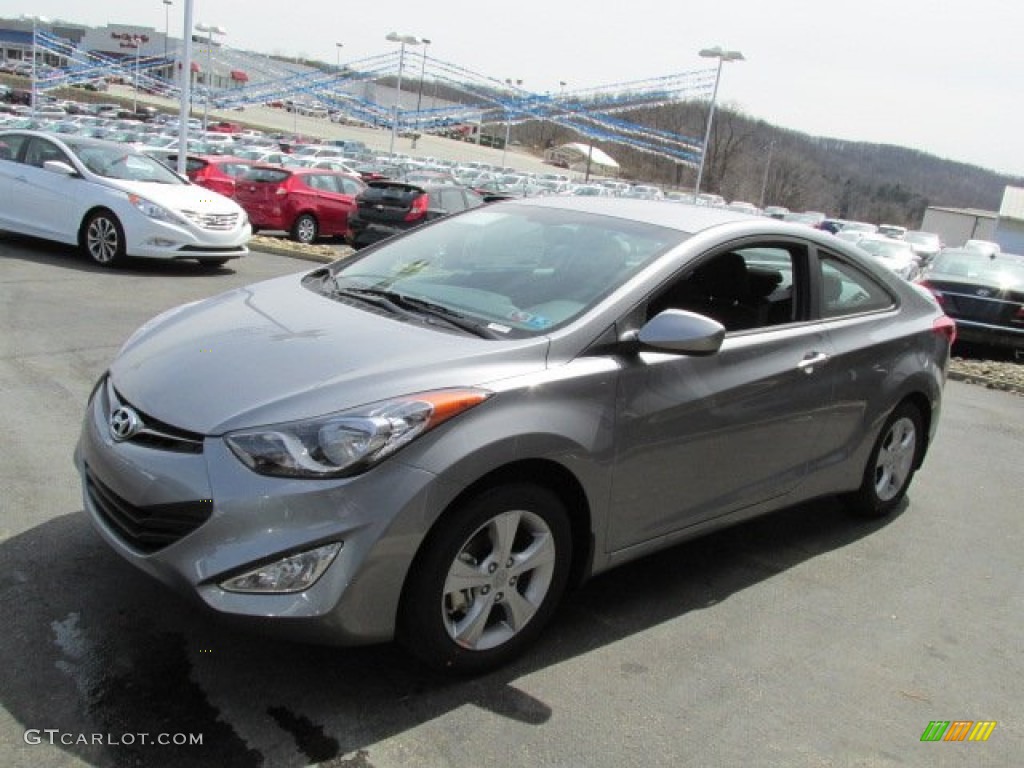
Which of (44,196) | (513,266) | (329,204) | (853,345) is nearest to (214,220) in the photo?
(44,196)

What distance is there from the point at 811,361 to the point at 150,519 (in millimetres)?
2815

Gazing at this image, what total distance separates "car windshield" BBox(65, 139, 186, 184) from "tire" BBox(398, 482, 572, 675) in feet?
30.0

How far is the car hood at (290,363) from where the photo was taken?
277 centimetres

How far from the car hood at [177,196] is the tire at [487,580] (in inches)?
336

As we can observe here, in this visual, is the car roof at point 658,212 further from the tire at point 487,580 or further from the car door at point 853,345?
the tire at point 487,580

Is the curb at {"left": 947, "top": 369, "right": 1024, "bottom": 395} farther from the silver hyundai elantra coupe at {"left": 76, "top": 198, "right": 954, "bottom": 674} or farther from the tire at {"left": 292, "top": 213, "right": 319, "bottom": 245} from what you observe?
the tire at {"left": 292, "top": 213, "right": 319, "bottom": 245}

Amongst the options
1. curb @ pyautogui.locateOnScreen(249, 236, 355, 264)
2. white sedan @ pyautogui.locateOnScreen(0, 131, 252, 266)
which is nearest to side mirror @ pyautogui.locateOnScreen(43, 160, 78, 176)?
white sedan @ pyautogui.locateOnScreen(0, 131, 252, 266)

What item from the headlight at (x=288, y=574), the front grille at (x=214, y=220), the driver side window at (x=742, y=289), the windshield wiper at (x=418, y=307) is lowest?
the headlight at (x=288, y=574)

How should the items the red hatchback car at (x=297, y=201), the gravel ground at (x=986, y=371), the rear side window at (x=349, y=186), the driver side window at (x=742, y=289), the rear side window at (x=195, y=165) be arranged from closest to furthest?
the driver side window at (x=742, y=289) < the gravel ground at (x=986, y=371) < the red hatchback car at (x=297, y=201) < the rear side window at (x=349, y=186) < the rear side window at (x=195, y=165)

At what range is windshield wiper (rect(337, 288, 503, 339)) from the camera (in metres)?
3.29

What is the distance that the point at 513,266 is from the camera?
3.80 meters

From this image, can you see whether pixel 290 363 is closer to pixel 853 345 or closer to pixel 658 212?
pixel 658 212

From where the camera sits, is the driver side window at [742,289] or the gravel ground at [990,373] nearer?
the driver side window at [742,289]

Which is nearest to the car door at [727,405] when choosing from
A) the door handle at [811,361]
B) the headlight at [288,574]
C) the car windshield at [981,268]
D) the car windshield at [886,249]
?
the door handle at [811,361]
